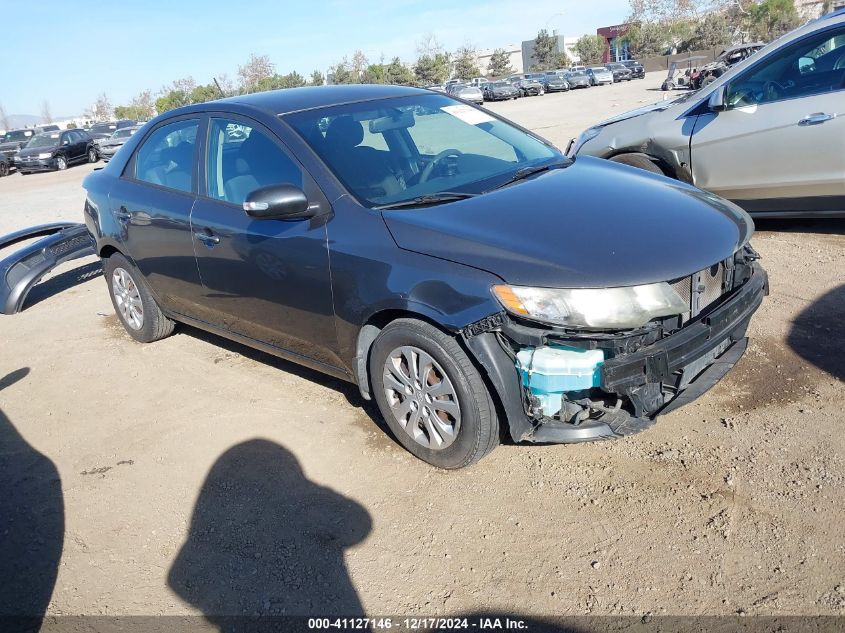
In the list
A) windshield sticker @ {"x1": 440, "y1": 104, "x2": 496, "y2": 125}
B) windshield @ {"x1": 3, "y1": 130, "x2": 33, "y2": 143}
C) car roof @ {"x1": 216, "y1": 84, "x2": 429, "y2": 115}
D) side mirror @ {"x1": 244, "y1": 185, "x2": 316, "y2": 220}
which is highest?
windshield @ {"x1": 3, "y1": 130, "x2": 33, "y2": 143}

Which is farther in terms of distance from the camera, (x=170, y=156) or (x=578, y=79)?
(x=578, y=79)

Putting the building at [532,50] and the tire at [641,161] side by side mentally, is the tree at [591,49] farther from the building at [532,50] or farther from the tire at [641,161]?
the tire at [641,161]

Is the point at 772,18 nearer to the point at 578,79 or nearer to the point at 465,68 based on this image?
the point at 578,79

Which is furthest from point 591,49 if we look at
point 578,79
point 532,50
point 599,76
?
point 578,79

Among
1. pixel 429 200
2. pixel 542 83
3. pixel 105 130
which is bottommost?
pixel 429 200

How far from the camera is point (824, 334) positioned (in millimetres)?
4332

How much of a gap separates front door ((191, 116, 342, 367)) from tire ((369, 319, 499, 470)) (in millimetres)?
413

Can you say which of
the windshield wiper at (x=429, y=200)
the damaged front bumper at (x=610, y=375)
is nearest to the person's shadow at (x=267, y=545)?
the damaged front bumper at (x=610, y=375)

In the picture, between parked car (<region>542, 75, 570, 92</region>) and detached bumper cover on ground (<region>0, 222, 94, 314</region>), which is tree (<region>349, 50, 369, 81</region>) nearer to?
parked car (<region>542, 75, 570, 92</region>)

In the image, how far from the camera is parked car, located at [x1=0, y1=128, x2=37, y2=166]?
3067cm

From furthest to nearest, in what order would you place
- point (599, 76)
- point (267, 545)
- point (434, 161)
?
point (599, 76) < point (434, 161) < point (267, 545)

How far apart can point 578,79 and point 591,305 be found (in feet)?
167

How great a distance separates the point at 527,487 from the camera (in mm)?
3229

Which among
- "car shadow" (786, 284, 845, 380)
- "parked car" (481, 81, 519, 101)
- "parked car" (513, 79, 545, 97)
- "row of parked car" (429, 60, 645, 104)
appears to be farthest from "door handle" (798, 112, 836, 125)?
"parked car" (513, 79, 545, 97)
